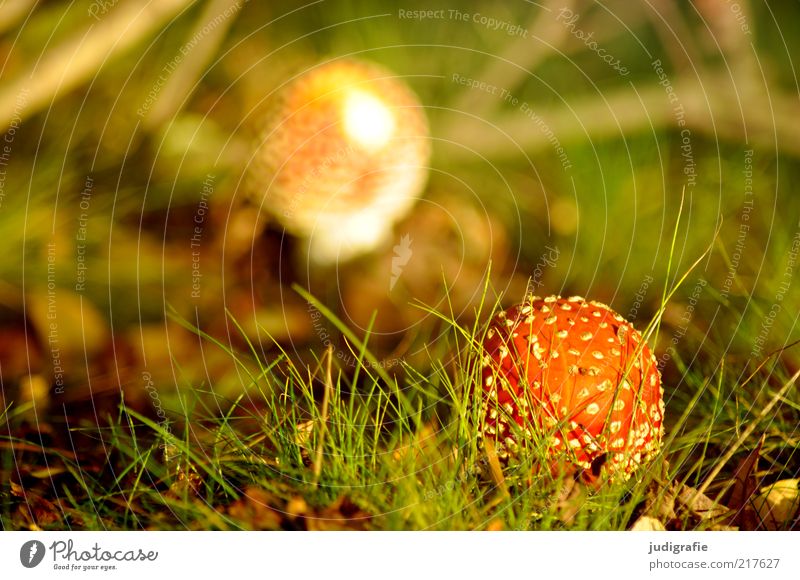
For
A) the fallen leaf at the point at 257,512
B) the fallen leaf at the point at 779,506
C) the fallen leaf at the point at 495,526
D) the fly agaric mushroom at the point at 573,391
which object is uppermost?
the fly agaric mushroom at the point at 573,391

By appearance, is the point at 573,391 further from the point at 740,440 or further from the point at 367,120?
the point at 367,120

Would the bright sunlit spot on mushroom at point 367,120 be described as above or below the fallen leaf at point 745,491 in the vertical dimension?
above

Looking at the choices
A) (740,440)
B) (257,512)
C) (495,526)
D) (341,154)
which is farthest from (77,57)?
(740,440)

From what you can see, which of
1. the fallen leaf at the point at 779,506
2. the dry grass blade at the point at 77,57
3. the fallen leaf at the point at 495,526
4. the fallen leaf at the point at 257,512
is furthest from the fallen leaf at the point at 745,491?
A: the dry grass blade at the point at 77,57

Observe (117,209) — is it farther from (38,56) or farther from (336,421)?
(336,421)

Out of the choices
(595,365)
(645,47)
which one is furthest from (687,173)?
(595,365)

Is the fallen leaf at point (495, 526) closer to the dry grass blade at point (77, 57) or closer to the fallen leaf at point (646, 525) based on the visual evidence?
the fallen leaf at point (646, 525)

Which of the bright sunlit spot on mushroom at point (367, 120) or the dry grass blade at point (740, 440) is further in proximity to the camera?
the bright sunlit spot on mushroom at point (367, 120)

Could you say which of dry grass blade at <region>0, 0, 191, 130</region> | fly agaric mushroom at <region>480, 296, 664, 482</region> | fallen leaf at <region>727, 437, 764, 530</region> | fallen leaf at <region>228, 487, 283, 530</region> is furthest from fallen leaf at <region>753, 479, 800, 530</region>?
dry grass blade at <region>0, 0, 191, 130</region>
